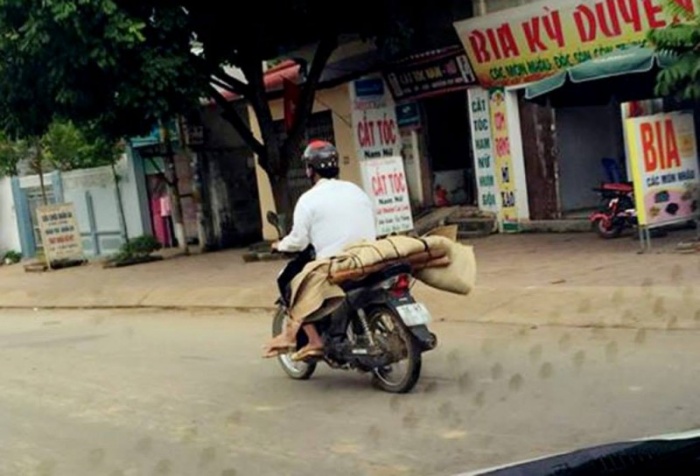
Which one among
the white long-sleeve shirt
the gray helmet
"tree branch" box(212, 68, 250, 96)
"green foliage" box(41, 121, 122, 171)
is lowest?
the white long-sleeve shirt

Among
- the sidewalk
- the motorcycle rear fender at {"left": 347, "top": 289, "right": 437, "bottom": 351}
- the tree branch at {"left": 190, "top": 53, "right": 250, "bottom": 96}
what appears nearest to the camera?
the motorcycle rear fender at {"left": 347, "top": 289, "right": 437, "bottom": 351}

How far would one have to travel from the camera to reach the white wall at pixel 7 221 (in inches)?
1112

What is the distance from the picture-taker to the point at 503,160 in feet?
55.2

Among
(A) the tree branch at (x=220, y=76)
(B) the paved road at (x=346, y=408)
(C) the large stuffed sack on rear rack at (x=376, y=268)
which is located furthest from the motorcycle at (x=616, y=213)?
(C) the large stuffed sack on rear rack at (x=376, y=268)

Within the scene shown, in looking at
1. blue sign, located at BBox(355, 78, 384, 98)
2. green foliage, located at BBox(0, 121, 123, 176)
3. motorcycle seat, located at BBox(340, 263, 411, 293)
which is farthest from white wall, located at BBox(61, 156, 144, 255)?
motorcycle seat, located at BBox(340, 263, 411, 293)

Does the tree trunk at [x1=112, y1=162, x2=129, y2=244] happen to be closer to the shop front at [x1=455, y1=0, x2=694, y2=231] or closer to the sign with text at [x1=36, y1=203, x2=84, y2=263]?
the sign with text at [x1=36, y1=203, x2=84, y2=263]

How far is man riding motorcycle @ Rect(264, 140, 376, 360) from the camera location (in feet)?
24.0

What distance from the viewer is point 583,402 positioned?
6.37 m

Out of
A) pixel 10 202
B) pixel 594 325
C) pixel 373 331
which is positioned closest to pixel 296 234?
pixel 373 331

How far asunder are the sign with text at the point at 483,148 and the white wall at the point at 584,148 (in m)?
1.12

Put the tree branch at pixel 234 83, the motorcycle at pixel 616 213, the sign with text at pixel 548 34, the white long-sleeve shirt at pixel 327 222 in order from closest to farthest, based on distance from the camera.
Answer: the white long-sleeve shirt at pixel 327 222
the motorcycle at pixel 616 213
the sign with text at pixel 548 34
the tree branch at pixel 234 83

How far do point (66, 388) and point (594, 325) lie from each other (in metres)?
4.58

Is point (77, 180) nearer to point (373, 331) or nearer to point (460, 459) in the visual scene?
point (373, 331)

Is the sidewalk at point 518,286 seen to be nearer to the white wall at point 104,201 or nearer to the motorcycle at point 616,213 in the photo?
the motorcycle at point 616,213
